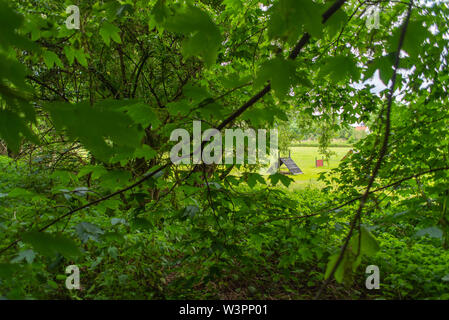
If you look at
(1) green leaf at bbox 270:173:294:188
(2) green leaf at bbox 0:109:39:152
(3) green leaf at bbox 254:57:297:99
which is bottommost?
(1) green leaf at bbox 270:173:294:188

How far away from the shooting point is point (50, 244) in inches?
26.6

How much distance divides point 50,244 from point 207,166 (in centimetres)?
182

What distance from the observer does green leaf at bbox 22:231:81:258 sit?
67 centimetres

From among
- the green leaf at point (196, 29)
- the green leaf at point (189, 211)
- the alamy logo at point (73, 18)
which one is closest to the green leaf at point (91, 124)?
the green leaf at point (196, 29)

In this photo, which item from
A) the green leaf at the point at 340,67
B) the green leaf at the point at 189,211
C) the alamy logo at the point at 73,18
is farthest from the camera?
the alamy logo at the point at 73,18

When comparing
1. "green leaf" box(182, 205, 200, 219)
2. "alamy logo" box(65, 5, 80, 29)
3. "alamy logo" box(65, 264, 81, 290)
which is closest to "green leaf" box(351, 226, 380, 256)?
"green leaf" box(182, 205, 200, 219)

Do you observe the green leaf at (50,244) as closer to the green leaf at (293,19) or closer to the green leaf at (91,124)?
the green leaf at (91,124)

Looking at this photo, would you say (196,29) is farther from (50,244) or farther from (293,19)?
(50,244)

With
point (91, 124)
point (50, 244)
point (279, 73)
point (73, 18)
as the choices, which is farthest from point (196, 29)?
point (73, 18)

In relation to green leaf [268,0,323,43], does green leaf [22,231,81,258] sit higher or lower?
lower

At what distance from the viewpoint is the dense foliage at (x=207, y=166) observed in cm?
65

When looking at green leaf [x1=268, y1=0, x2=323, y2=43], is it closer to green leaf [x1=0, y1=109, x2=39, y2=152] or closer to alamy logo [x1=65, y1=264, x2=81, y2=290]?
green leaf [x1=0, y1=109, x2=39, y2=152]

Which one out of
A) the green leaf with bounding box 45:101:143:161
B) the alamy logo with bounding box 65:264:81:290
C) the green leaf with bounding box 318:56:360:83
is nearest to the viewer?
the green leaf with bounding box 45:101:143:161
